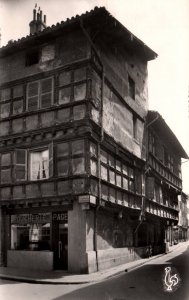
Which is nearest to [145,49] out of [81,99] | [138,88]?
[138,88]

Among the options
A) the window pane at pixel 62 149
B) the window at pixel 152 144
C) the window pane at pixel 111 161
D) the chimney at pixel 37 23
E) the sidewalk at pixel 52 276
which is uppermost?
the chimney at pixel 37 23

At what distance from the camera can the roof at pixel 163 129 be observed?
2260 cm

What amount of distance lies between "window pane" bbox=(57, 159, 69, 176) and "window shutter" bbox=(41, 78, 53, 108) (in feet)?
8.43

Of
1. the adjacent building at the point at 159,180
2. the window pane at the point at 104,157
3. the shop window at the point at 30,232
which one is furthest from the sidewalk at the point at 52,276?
the adjacent building at the point at 159,180

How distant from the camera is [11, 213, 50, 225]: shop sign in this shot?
50.2ft

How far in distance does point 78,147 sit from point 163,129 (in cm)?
1176

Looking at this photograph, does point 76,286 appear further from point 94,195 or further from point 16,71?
point 16,71

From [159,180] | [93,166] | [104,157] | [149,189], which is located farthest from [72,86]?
[159,180]

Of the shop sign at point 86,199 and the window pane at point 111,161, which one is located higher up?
the window pane at point 111,161

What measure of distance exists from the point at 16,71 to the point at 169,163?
52.6 feet

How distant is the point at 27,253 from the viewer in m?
15.2

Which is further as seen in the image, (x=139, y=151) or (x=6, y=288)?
(x=139, y=151)

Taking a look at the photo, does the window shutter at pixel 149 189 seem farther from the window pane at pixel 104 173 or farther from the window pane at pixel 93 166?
the window pane at pixel 93 166

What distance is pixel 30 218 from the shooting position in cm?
1564
